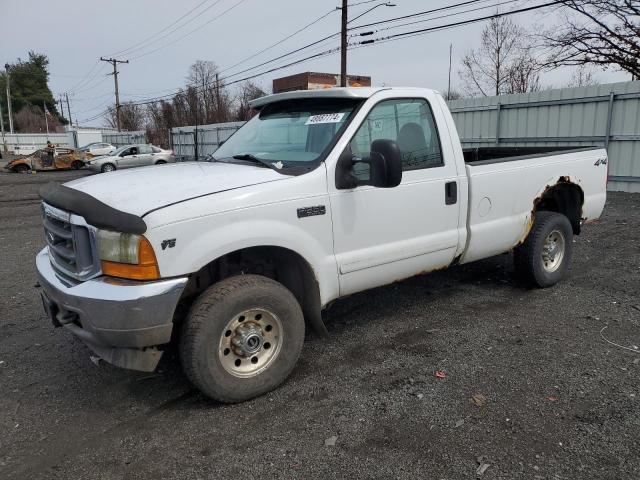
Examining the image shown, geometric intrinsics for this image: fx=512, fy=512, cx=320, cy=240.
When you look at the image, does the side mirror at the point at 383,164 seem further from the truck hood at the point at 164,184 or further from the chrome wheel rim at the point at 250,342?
the chrome wheel rim at the point at 250,342

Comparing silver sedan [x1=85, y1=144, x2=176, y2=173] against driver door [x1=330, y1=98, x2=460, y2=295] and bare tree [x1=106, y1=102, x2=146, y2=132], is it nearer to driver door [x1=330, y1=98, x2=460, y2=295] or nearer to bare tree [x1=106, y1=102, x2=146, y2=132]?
driver door [x1=330, y1=98, x2=460, y2=295]

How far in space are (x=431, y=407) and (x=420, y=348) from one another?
0.91 meters

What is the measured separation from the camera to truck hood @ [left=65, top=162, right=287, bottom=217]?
2965 millimetres

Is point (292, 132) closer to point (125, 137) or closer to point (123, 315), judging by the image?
point (123, 315)

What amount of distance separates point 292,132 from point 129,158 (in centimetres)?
2885

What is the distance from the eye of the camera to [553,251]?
220 inches

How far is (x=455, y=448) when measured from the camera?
111 inches

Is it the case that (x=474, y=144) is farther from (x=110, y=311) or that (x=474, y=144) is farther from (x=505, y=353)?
(x=110, y=311)

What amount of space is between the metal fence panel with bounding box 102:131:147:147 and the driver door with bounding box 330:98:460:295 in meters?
44.0

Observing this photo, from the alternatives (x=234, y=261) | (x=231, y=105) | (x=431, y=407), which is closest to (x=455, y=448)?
(x=431, y=407)

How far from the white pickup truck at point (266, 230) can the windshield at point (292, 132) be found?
0.05 ft

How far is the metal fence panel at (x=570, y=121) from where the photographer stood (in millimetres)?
12602

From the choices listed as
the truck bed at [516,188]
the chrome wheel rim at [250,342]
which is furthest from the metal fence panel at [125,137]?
the chrome wheel rim at [250,342]

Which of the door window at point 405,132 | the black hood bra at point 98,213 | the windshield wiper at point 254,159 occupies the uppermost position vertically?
the door window at point 405,132
